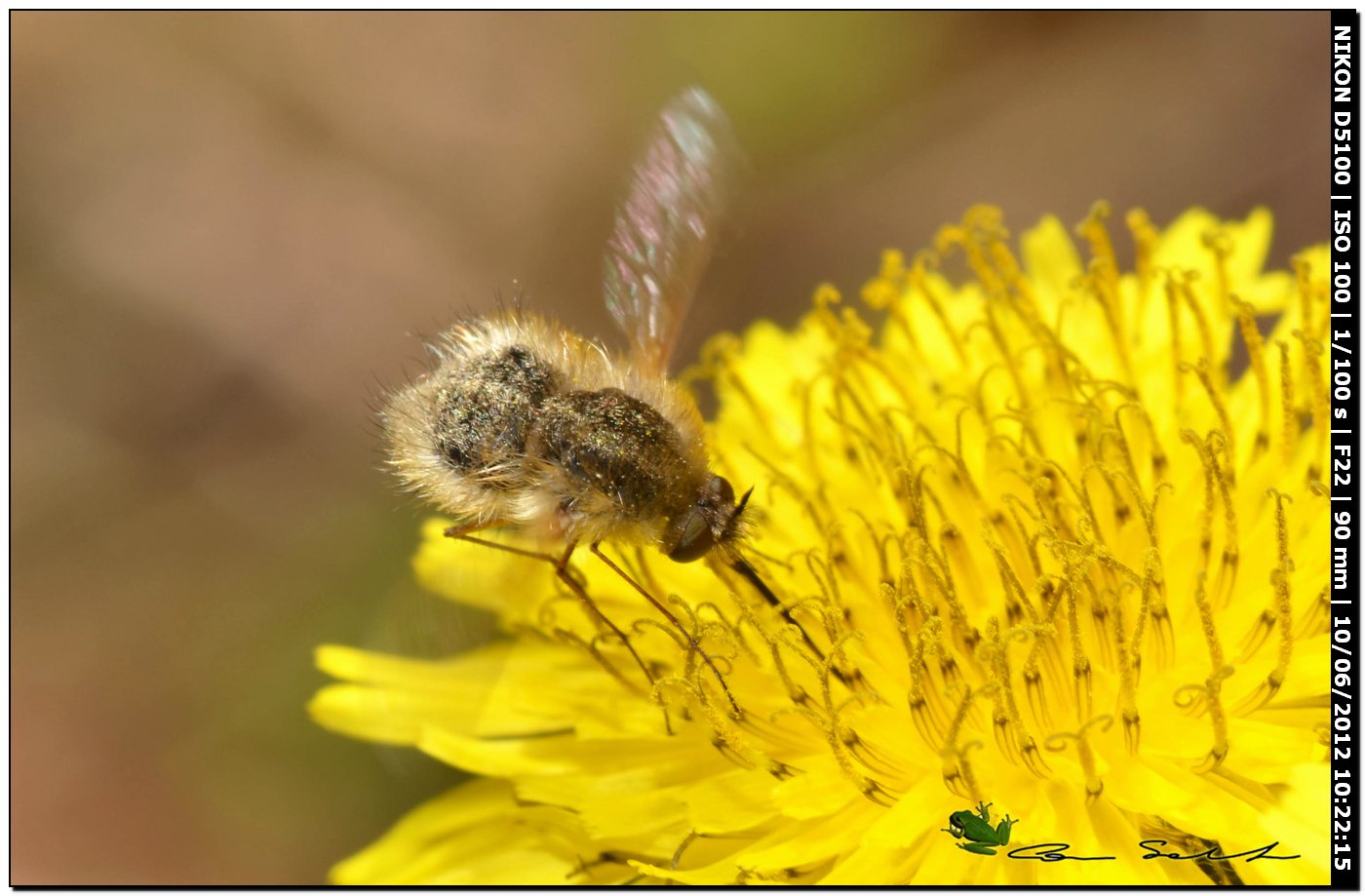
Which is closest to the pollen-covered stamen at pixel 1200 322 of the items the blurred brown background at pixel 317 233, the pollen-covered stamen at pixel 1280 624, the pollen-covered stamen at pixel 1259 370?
the pollen-covered stamen at pixel 1259 370

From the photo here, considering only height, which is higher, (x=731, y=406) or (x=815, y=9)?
(x=815, y=9)

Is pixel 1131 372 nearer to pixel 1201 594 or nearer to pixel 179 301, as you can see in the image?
pixel 1201 594

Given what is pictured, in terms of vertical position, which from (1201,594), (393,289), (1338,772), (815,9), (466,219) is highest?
(815,9)

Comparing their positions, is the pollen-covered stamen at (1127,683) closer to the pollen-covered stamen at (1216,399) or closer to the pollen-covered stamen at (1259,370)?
the pollen-covered stamen at (1216,399)

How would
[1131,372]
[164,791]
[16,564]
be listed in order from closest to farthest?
[1131,372]
[164,791]
[16,564]

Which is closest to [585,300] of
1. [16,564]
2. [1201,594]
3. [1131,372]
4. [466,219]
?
[466,219]

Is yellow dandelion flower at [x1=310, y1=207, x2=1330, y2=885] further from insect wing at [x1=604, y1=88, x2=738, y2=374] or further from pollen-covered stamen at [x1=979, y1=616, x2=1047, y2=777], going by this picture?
insect wing at [x1=604, y1=88, x2=738, y2=374]

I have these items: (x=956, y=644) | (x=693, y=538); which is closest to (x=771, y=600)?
(x=693, y=538)
